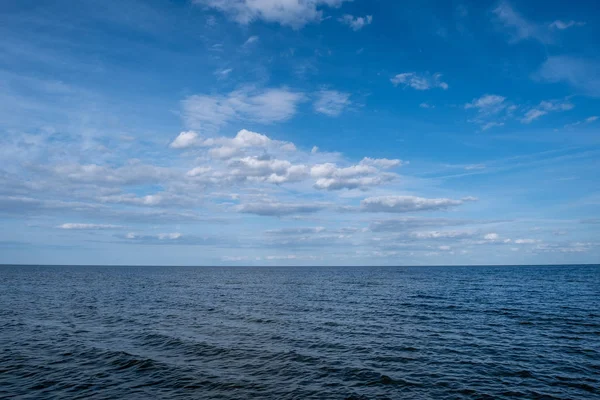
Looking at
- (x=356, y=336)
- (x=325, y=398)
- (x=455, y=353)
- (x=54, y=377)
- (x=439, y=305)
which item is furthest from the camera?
(x=439, y=305)

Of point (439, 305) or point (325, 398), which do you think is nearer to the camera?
point (325, 398)

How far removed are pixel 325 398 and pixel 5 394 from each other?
16.3 metres

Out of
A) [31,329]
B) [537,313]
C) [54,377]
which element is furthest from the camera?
[537,313]

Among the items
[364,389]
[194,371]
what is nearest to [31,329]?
[194,371]

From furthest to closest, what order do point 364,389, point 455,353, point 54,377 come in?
point 455,353
point 54,377
point 364,389

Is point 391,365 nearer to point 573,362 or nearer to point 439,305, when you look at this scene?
point 573,362

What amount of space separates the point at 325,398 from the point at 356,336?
14204mm

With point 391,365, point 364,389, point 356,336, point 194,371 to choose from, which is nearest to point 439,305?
point 356,336

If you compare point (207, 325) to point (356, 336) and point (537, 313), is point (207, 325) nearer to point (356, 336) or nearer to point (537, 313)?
point (356, 336)

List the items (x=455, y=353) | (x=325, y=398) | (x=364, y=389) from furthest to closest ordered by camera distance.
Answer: (x=455, y=353) → (x=364, y=389) → (x=325, y=398)

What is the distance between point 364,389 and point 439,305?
35682 millimetres

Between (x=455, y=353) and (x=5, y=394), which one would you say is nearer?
(x=5, y=394)

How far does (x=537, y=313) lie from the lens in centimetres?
4334

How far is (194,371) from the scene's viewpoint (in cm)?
2252
